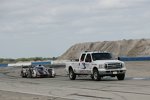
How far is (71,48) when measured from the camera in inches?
5015

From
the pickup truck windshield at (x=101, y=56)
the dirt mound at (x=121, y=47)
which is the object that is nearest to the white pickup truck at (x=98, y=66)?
the pickup truck windshield at (x=101, y=56)

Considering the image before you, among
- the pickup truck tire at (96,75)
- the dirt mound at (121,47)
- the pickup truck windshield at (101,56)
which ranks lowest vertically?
the pickup truck tire at (96,75)

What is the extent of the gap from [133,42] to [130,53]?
7.36 meters

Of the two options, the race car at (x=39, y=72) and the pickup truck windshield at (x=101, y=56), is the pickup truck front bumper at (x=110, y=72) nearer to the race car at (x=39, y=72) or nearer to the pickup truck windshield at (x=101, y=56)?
the pickup truck windshield at (x=101, y=56)

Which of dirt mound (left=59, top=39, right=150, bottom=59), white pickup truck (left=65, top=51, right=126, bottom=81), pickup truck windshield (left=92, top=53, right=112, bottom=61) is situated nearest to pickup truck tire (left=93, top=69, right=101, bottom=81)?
white pickup truck (left=65, top=51, right=126, bottom=81)

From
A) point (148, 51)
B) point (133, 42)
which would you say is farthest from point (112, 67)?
point (133, 42)

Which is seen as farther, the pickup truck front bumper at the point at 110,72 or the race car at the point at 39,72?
the race car at the point at 39,72

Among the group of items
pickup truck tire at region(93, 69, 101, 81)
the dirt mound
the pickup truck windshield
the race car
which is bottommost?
pickup truck tire at region(93, 69, 101, 81)

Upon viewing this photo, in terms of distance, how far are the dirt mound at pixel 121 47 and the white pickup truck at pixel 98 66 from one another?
62989 mm

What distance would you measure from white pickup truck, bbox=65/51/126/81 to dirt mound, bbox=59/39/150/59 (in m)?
63.0

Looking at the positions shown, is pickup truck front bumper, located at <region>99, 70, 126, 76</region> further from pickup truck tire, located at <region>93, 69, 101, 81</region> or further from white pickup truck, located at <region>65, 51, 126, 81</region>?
pickup truck tire, located at <region>93, 69, 101, 81</region>

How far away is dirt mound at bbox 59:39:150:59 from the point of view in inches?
3981

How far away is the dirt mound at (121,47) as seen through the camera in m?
101

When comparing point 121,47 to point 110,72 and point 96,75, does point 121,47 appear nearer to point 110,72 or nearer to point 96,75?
point 96,75
